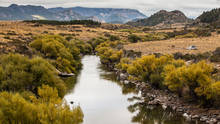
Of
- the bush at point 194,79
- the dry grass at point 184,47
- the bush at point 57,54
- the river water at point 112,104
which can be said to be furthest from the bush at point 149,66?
the dry grass at point 184,47

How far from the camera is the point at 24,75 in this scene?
28734mm

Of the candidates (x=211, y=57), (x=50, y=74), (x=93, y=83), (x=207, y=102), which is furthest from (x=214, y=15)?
(x=50, y=74)

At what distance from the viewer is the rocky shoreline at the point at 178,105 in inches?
1182

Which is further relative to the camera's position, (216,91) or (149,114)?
(149,114)

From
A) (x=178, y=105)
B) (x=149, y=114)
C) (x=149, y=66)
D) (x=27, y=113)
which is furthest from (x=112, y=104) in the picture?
(x=27, y=113)

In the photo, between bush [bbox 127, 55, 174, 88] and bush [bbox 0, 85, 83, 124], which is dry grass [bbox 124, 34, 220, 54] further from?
bush [bbox 0, 85, 83, 124]

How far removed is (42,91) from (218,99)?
20.8 metres

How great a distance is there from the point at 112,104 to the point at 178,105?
32.1 ft

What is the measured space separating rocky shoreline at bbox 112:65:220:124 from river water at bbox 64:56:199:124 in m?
1.18

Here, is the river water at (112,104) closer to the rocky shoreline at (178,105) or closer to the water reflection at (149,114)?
the water reflection at (149,114)

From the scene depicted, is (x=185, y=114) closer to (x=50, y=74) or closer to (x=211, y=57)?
(x=50, y=74)

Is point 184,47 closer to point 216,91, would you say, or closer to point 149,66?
point 149,66

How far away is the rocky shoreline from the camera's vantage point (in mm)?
30017

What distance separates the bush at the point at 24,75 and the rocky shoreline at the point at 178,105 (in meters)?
15.1
